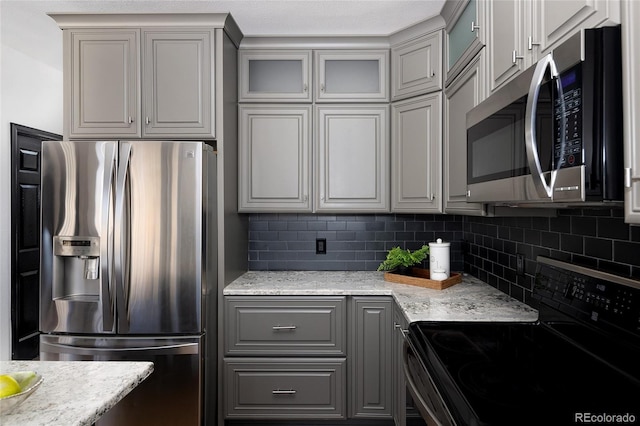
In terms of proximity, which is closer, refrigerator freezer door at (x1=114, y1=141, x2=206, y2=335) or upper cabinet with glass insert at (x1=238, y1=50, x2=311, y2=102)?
refrigerator freezer door at (x1=114, y1=141, x2=206, y2=335)

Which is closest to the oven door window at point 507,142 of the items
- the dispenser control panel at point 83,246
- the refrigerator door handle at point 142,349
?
the refrigerator door handle at point 142,349

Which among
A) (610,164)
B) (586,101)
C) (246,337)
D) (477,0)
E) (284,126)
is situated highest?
(477,0)

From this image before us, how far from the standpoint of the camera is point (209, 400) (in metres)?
2.29

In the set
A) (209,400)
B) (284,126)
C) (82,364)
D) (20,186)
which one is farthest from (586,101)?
(20,186)

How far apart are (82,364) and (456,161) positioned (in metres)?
1.83

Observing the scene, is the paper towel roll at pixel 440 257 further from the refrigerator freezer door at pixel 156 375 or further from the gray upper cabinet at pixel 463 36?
the refrigerator freezer door at pixel 156 375

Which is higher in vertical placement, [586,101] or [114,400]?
[586,101]

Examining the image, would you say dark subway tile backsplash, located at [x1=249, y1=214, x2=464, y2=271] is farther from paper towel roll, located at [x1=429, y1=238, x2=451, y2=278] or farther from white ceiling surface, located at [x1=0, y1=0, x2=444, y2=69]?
white ceiling surface, located at [x1=0, y1=0, x2=444, y2=69]

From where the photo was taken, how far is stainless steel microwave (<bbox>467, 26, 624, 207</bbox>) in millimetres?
916

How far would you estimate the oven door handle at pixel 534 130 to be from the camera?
1.07 meters

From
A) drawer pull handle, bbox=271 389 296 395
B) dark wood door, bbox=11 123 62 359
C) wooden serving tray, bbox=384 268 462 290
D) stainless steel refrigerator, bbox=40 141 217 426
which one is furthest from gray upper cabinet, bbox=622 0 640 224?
dark wood door, bbox=11 123 62 359

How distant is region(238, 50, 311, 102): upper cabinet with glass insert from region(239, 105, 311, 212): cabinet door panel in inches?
2.7

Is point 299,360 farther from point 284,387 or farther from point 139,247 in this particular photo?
point 139,247

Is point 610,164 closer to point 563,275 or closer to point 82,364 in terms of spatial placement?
point 563,275
